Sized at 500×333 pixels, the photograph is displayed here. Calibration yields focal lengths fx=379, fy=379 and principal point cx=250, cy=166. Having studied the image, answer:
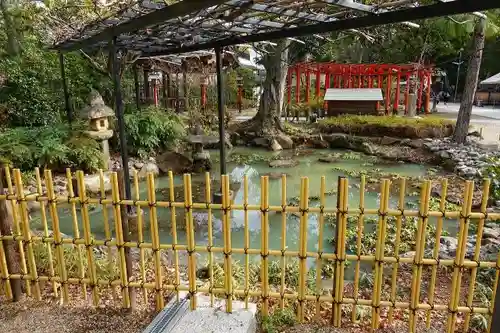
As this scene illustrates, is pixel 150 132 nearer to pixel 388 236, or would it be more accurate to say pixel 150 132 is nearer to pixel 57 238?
pixel 388 236

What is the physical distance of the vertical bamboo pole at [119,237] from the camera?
274 centimetres

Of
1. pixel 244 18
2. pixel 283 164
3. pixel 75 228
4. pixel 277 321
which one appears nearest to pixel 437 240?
pixel 277 321

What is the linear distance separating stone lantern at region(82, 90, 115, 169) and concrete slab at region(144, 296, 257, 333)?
5.59 m

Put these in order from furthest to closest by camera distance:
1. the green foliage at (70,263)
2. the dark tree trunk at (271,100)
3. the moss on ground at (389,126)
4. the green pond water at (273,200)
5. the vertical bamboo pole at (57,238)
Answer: the dark tree trunk at (271,100) → the moss on ground at (389,126) → the green pond water at (273,200) → the green foliage at (70,263) → the vertical bamboo pole at (57,238)

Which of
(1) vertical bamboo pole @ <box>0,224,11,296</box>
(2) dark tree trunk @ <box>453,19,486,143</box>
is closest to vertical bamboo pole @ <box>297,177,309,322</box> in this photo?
(1) vertical bamboo pole @ <box>0,224,11,296</box>

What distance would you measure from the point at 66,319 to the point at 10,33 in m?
11.8

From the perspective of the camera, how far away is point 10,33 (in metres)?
11.7

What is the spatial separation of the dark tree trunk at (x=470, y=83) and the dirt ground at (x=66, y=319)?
36.3ft

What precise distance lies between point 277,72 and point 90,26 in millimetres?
9887

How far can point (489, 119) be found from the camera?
1709cm

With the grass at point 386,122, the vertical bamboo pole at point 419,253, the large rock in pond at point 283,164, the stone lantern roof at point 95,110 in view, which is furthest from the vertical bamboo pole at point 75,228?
the grass at point 386,122

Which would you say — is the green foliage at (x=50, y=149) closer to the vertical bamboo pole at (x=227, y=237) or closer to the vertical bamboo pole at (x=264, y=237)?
the vertical bamboo pole at (x=227, y=237)

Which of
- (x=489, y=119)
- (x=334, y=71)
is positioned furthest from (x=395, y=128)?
(x=489, y=119)

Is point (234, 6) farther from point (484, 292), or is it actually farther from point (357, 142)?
point (357, 142)
